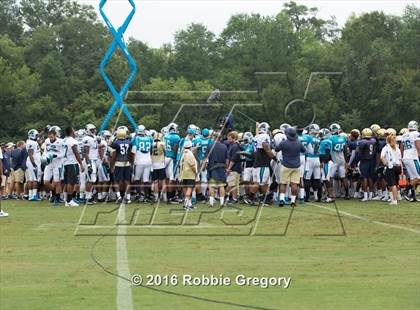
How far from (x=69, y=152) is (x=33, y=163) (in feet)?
9.55

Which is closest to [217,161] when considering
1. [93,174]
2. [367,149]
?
[93,174]

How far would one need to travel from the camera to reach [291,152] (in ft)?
64.5

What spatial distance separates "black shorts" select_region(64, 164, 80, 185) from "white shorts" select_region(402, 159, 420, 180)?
8304 millimetres

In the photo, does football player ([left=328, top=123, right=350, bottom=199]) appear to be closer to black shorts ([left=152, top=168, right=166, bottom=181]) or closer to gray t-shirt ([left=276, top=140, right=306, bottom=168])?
gray t-shirt ([left=276, top=140, right=306, bottom=168])

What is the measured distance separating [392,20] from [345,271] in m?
66.6

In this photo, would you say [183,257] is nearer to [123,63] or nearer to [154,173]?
[154,173]

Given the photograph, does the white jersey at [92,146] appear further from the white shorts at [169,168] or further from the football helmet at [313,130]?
the football helmet at [313,130]

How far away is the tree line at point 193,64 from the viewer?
194 feet

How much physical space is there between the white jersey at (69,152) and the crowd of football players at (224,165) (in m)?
0.02

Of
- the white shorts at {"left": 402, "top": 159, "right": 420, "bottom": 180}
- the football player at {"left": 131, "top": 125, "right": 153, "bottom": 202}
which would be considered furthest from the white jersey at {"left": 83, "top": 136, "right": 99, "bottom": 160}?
the white shorts at {"left": 402, "top": 159, "right": 420, "bottom": 180}

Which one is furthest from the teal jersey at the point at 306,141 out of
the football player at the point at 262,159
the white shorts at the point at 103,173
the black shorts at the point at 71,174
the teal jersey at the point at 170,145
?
the black shorts at the point at 71,174

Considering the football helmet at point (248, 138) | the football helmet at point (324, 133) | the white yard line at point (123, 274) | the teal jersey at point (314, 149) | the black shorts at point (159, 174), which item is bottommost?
the white yard line at point (123, 274)

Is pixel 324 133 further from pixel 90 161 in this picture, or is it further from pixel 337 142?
pixel 90 161

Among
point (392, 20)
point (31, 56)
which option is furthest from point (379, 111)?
point (31, 56)
